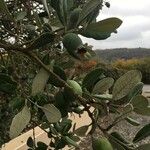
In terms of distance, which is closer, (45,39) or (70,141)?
(45,39)

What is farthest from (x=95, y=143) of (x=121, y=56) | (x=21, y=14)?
(x=121, y=56)

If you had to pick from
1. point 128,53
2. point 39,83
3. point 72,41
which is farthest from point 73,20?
point 128,53

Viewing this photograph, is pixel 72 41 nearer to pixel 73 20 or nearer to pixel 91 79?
pixel 73 20

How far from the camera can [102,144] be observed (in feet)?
2.70

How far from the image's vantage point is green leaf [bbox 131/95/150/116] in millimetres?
900

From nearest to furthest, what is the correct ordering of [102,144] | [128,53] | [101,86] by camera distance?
[102,144]
[101,86]
[128,53]

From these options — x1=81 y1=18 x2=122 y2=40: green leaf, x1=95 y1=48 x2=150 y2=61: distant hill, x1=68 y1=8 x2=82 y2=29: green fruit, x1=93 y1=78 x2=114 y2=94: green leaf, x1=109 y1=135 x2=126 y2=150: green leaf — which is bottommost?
x1=95 y1=48 x2=150 y2=61: distant hill

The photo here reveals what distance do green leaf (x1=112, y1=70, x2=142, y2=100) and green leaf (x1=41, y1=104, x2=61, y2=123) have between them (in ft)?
0.41

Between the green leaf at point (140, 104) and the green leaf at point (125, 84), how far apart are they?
35 mm

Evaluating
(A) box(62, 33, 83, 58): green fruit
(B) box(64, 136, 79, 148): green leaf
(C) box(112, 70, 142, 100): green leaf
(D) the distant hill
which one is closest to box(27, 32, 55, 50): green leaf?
(A) box(62, 33, 83, 58): green fruit

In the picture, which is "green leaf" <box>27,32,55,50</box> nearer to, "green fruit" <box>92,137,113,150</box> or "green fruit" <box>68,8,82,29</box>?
"green fruit" <box>68,8,82,29</box>

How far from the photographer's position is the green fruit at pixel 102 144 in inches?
32.2

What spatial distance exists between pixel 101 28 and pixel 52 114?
193 millimetres

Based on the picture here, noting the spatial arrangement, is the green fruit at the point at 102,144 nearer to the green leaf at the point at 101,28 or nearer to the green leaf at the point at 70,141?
the green leaf at the point at 101,28
